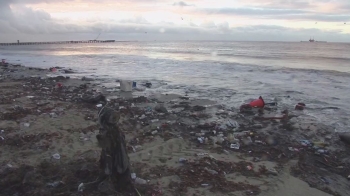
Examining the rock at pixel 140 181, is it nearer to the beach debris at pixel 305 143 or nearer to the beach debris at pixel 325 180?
the beach debris at pixel 325 180

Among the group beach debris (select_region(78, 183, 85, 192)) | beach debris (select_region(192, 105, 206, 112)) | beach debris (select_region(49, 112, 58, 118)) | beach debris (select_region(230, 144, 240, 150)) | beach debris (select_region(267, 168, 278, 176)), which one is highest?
beach debris (select_region(49, 112, 58, 118))

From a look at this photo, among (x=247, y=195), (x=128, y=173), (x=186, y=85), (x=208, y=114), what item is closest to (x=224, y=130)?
(x=208, y=114)

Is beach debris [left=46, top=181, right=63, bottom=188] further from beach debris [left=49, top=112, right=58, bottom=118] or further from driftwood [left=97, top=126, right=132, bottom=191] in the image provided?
beach debris [left=49, top=112, right=58, bottom=118]

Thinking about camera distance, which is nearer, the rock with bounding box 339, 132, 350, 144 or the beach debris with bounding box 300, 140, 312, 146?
the beach debris with bounding box 300, 140, 312, 146

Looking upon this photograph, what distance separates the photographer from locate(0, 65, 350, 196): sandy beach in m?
4.73

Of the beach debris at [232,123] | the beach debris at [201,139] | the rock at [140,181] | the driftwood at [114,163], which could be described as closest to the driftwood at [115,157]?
the driftwood at [114,163]

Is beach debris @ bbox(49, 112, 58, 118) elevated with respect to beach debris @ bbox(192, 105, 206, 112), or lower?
elevated

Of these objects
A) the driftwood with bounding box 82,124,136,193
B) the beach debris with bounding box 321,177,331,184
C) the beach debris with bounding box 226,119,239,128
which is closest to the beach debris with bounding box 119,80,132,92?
the beach debris with bounding box 226,119,239,128

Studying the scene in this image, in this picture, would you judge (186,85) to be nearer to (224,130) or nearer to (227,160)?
(224,130)

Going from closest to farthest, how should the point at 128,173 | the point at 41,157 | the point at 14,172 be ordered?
1. the point at 128,173
2. the point at 14,172
3. the point at 41,157

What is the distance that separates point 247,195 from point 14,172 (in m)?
3.81

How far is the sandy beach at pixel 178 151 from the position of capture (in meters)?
4.73

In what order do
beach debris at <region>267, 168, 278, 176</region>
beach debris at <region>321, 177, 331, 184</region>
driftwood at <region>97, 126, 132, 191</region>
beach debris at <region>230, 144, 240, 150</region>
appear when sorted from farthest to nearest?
beach debris at <region>230, 144, 240, 150</region> → beach debris at <region>267, 168, 278, 176</region> → beach debris at <region>321, 177, 331, 184</region> → driftwood at <region>97, 126, 132, 191</region>

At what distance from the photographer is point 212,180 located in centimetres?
493
